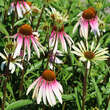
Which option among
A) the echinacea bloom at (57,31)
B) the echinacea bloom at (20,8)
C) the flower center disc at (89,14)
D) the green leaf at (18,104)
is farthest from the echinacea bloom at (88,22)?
the green leaf at (18,104)

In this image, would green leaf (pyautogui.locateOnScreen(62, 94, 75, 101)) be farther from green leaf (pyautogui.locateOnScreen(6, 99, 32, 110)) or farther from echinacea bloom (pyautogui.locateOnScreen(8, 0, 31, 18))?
echinacea bloom (pyautogui.locateOnScreen(8, 0, 31, 18))

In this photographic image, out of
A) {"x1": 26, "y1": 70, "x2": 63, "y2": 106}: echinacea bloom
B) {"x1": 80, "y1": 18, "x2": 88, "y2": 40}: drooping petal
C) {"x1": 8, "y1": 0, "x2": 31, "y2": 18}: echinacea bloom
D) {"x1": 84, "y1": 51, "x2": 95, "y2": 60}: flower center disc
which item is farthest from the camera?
{"x1": 8, "y1": 0, "x2": 31, "y2": 18}: echinacea bloom

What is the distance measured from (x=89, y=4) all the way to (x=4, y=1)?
79 cm

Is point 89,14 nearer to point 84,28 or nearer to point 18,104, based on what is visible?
point 84,28

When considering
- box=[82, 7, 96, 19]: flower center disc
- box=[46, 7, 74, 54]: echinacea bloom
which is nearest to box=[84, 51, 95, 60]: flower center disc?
box=[46, 7, 74, 54]: echinacea bloom

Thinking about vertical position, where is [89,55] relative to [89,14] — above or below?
below

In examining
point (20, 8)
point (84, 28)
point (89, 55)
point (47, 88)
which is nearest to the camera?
point (47, 88)

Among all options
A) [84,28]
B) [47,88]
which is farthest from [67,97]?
[84,28]

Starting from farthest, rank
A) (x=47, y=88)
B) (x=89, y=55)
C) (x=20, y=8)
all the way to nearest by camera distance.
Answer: (x=20, y=8)
(x=89, y=55)
(x=47, y=88)

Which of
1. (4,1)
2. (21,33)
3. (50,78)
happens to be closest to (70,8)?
(4,1)

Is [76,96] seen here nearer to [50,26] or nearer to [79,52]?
[79,52]

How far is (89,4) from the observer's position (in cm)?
200

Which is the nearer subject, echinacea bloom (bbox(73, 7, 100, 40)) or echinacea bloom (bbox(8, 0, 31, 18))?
echinacea bloom (bbox(73, 7, 100, 40))

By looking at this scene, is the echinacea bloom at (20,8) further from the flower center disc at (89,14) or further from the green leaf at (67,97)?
the green leaf at (67,97)
